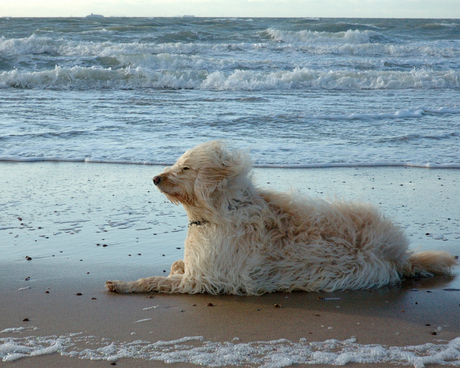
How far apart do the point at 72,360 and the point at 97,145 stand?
23.7ft

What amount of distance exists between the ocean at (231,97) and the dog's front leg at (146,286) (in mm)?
4727

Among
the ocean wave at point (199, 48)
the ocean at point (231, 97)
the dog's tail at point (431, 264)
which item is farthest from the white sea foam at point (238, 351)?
the ocean wave at point (199, 48)

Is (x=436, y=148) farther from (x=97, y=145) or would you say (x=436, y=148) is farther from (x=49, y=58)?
(x=49, y=58)

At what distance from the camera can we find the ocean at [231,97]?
9516mm

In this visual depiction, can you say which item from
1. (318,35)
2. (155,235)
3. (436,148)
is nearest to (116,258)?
(155,235)

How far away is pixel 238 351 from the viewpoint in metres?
3.01

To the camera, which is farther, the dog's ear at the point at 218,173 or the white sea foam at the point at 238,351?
the dog's ear at the point at 218,173

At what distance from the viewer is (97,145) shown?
32.0 ft

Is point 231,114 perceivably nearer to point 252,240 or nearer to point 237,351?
point 252,240

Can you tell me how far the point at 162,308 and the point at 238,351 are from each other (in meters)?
0.88

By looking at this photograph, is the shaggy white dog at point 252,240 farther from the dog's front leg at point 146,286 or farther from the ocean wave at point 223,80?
the ocean wave at point 223,80

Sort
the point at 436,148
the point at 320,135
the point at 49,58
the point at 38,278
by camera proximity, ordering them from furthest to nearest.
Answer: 1. the point at 49,58
2. the point at 320,135
3. the point at 436,148
4. the point at 38,278

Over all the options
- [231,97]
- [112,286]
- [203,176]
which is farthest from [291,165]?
[231,97]

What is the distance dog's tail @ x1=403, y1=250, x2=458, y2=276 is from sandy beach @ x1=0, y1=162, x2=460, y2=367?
10 cm
